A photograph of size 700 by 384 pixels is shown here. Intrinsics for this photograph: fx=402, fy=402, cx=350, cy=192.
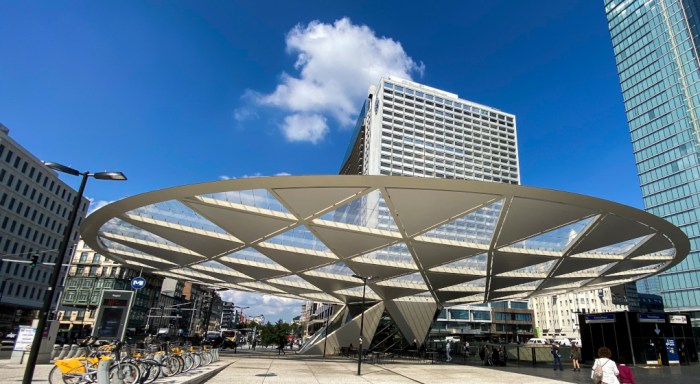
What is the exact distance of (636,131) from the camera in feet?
319

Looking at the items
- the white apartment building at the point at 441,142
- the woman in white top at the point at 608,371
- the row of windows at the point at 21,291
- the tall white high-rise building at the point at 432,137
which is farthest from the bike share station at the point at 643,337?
the tall white high-rise building at the point at 432,137

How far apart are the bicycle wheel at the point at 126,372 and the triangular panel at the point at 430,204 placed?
35.8 ft

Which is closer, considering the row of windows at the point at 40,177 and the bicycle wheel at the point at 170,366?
the bicycle wheel at the point at 170,366

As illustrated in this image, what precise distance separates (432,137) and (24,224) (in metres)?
101

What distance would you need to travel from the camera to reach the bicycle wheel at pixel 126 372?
11.2m

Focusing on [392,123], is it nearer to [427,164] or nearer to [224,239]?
[427,164]

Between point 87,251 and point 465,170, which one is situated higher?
point 465,170

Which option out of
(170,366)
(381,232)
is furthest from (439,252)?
A: (170,366)

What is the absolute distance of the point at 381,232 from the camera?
21.6m

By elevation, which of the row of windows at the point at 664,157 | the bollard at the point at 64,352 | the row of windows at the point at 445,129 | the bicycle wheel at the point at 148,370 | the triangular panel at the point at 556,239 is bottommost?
the bollard at the point at 64,352

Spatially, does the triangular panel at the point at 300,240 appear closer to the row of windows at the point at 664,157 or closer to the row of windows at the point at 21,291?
the row of windows at the point at 21,291

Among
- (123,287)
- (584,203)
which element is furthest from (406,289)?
(123,287)

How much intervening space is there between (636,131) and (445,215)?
10261 cm

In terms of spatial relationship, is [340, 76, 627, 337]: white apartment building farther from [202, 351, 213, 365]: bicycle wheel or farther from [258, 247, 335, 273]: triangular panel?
[202, 351, 213, 365]: bicycle wheel
